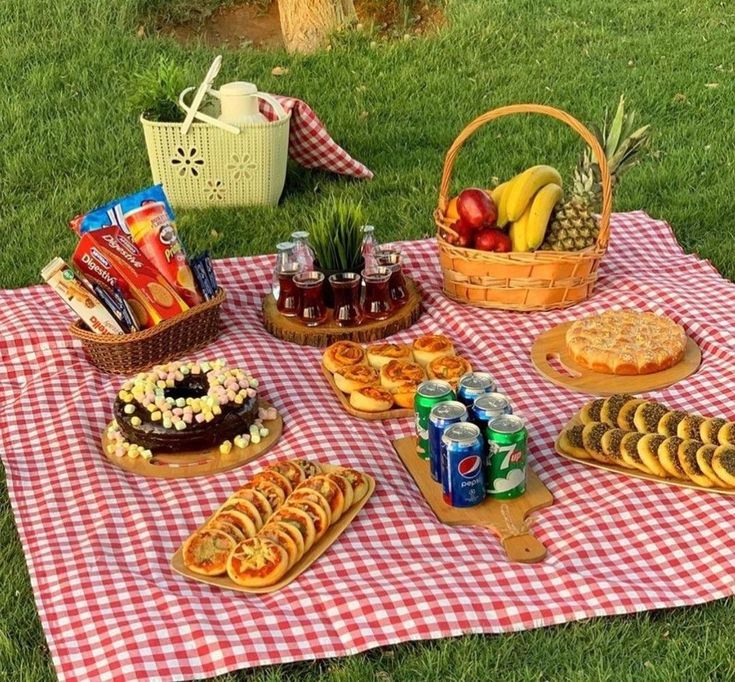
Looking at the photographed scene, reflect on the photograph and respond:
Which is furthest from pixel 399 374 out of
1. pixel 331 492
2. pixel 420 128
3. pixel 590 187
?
pixel 420 128

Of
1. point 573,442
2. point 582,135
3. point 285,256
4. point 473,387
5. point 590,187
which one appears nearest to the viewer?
point 473,387

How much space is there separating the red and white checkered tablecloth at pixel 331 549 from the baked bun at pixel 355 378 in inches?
3.4

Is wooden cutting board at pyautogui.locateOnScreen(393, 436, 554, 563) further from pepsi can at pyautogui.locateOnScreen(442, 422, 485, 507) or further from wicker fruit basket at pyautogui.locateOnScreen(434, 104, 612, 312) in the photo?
wicker fruit basket at pyautogui.locateOnScreen(434, 104, 612, 312)

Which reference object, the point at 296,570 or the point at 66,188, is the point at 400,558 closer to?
the point at 296,570

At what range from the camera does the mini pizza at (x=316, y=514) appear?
3.67 m

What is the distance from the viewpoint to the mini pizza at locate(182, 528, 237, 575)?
3.56m

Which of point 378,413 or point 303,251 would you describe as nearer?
point 378,413

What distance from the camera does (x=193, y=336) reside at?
497 cm

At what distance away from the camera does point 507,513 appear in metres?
3.85

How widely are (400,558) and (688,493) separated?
1009 millimetres

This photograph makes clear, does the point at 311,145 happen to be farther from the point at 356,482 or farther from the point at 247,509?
the point at 247,509

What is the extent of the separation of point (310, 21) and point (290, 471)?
20.2 feet

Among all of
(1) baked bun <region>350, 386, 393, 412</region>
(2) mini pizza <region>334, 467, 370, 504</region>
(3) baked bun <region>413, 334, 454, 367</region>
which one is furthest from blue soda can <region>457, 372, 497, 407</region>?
(3) baked bun <region>413, 334, 454, 367</region>

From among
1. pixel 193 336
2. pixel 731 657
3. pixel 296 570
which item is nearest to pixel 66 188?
pixel 193 336
